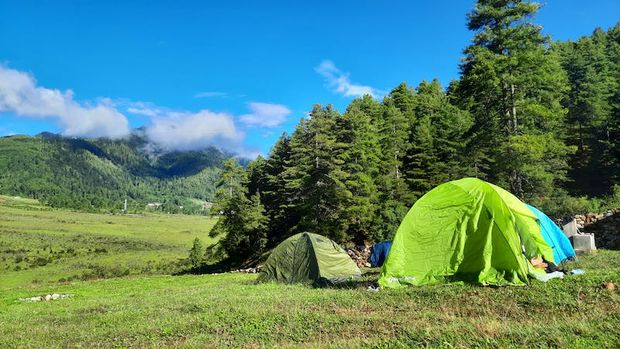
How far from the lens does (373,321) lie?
8328 millimetres

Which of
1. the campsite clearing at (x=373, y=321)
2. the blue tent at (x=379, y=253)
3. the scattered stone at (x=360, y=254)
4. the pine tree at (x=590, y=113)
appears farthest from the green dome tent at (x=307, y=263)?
the pine tree at (x=590, y=113)

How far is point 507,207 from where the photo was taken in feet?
38.8

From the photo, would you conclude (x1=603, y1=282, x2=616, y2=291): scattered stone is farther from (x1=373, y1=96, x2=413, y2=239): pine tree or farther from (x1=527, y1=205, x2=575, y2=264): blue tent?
(x1=373, y1=96, x2=413, y2=239): pine tree

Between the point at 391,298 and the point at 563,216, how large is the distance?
71.3ft

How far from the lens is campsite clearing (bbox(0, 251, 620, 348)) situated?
6.55 metres

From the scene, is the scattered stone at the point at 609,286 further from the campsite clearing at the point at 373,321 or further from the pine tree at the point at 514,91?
the pine tree at the point at 514,91

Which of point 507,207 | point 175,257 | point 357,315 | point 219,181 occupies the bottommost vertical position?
point 175,257

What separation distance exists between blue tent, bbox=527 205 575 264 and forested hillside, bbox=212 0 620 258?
327 inches

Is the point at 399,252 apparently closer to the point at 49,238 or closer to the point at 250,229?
the point at 250,229

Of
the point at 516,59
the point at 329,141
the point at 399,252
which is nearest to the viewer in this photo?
the point at 399,252

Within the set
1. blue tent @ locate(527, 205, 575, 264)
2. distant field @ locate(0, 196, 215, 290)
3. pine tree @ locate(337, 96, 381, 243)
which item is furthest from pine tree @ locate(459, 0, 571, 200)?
A: distant field @ locate(0, 196, 215, 290)

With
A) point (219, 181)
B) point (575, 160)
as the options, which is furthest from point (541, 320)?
point (575, 160)

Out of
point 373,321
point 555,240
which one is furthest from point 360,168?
point 373,321

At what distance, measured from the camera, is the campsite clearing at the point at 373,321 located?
6.55 m
